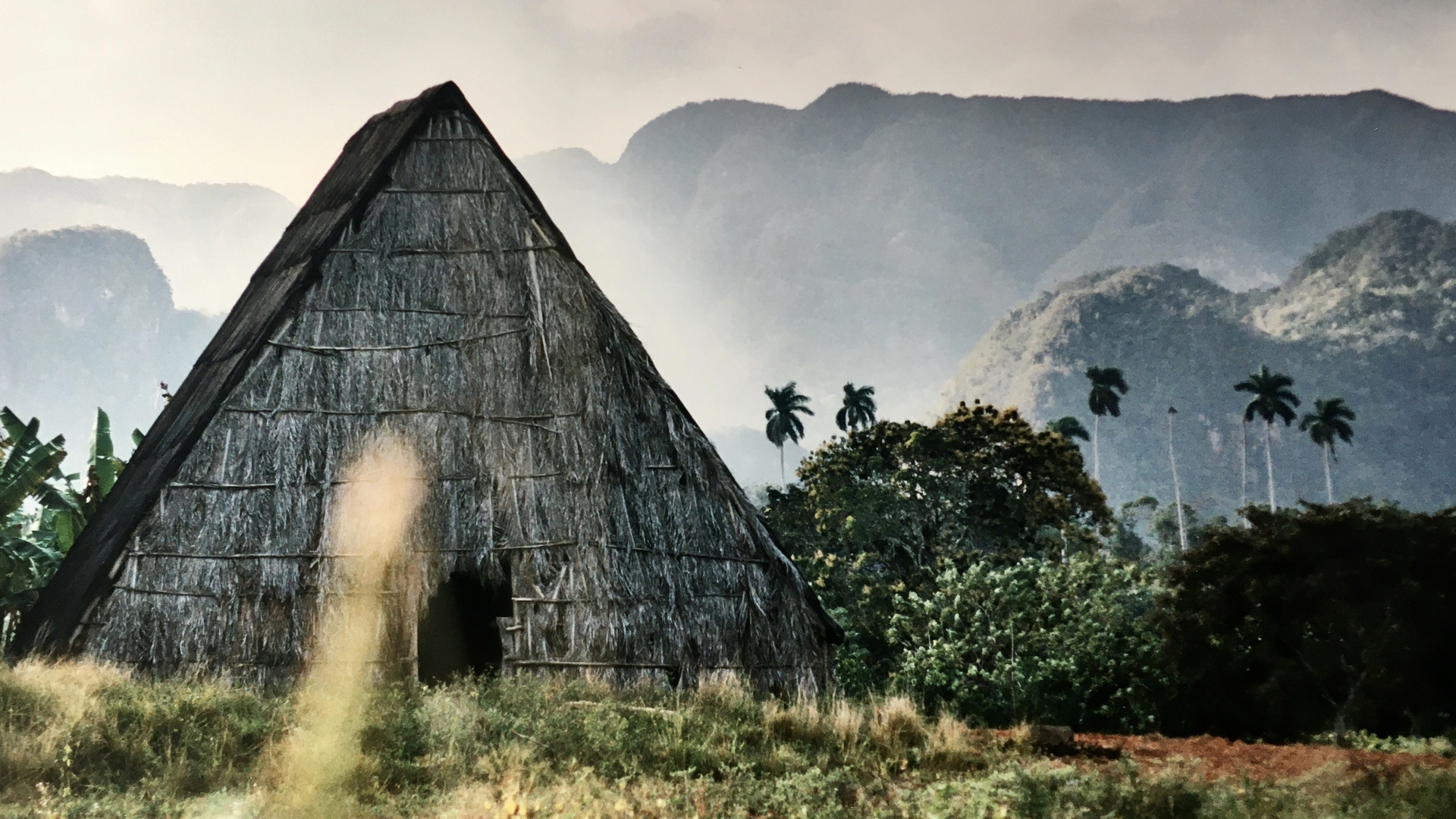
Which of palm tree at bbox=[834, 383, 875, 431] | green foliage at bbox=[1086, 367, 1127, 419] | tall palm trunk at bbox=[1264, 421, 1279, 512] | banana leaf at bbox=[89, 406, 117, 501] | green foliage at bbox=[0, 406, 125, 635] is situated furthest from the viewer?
tall palm trunk at bbox=[1264, 421, 1279, 512]

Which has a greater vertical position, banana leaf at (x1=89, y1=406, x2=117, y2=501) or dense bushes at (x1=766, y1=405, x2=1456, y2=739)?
banana leaf at (x1=89, y1=406, x2=117, y2=501)

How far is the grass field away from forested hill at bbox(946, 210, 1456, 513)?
15658 cm

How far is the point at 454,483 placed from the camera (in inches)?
553

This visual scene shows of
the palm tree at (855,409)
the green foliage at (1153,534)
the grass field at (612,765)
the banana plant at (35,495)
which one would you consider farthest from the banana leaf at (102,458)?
the palm tree at (855,409)

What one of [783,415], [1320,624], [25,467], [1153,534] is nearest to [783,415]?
[783,415]

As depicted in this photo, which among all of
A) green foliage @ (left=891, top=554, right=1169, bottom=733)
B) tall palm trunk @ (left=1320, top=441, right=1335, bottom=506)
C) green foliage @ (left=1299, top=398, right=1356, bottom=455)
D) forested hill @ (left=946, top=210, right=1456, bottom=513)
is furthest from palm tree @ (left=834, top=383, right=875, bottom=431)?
forested hill @ (left=946, top=210, right=1456, bottom=513)

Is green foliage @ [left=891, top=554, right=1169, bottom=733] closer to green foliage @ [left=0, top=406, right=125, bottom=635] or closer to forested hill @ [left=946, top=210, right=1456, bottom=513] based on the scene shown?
green foliage @ [left=0, top=406, right=125, bottom=635]

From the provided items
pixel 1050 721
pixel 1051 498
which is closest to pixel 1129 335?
pixel 1051 498

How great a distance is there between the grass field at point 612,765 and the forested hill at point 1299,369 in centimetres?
15658

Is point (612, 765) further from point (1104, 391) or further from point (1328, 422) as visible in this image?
point (1328, 422)

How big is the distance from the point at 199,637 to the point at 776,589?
271 inches

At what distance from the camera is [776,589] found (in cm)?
1441

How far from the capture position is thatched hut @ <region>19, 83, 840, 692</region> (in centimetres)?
1340

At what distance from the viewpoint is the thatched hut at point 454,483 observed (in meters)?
13.4
